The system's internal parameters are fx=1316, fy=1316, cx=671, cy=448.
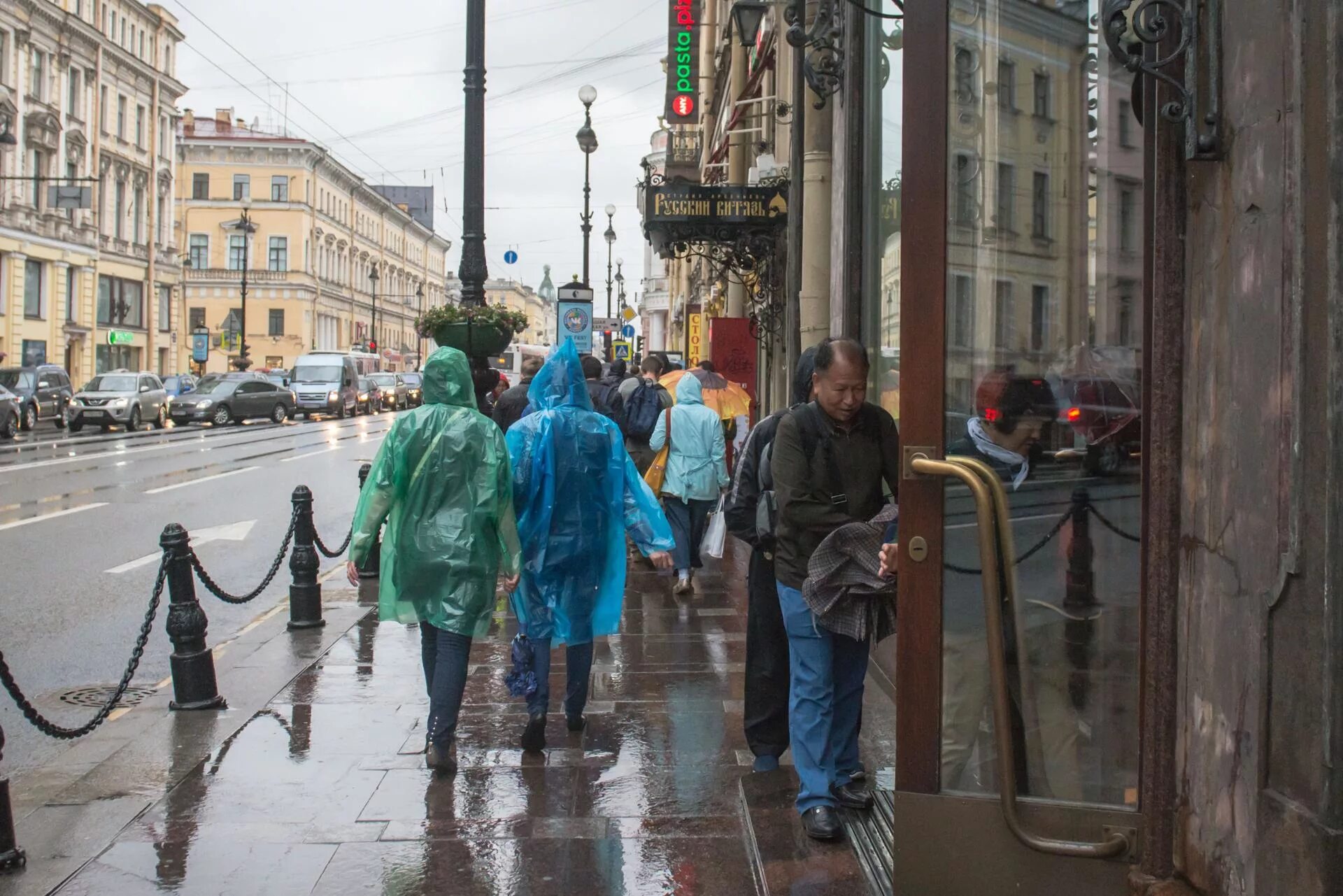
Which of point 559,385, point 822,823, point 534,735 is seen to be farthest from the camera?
point 559,385

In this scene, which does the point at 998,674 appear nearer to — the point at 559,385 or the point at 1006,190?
the point at 1006,190

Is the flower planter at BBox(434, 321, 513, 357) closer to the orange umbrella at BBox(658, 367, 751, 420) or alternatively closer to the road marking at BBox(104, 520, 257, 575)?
the orange umbrella at BBox(658, 367, 751, 420)

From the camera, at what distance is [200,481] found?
66.2 ft

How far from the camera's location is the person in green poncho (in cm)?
554

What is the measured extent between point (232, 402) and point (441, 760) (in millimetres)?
38077

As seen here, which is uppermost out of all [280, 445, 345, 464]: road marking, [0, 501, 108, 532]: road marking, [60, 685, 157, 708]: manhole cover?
[280, 445, 345, 464]: road marking

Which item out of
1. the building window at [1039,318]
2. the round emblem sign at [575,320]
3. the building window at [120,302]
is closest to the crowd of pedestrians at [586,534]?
the building window at [1039,318]

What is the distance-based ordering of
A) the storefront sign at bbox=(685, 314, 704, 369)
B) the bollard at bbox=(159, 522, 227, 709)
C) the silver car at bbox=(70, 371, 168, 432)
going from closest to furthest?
the bollard at bbox=(159, 522, 227, 709)
the storefront sign at bbox=(685, 314, 704, 369)
the silver car at bbox=(70, 371, 168, 432)

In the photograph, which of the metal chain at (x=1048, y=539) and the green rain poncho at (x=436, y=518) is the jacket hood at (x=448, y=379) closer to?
the green rain poncho at (x=436, y=518)

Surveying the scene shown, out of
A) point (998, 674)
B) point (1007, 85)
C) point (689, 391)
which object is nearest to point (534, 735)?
point (998, 674)

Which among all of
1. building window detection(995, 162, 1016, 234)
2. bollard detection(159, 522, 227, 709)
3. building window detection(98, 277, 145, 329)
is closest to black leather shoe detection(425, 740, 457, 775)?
bollard detection(159, 522, 227, 709)

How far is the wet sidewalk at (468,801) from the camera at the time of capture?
4.39m

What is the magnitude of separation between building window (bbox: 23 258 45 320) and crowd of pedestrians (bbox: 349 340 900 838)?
48997 mm

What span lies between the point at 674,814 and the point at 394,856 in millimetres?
1085
